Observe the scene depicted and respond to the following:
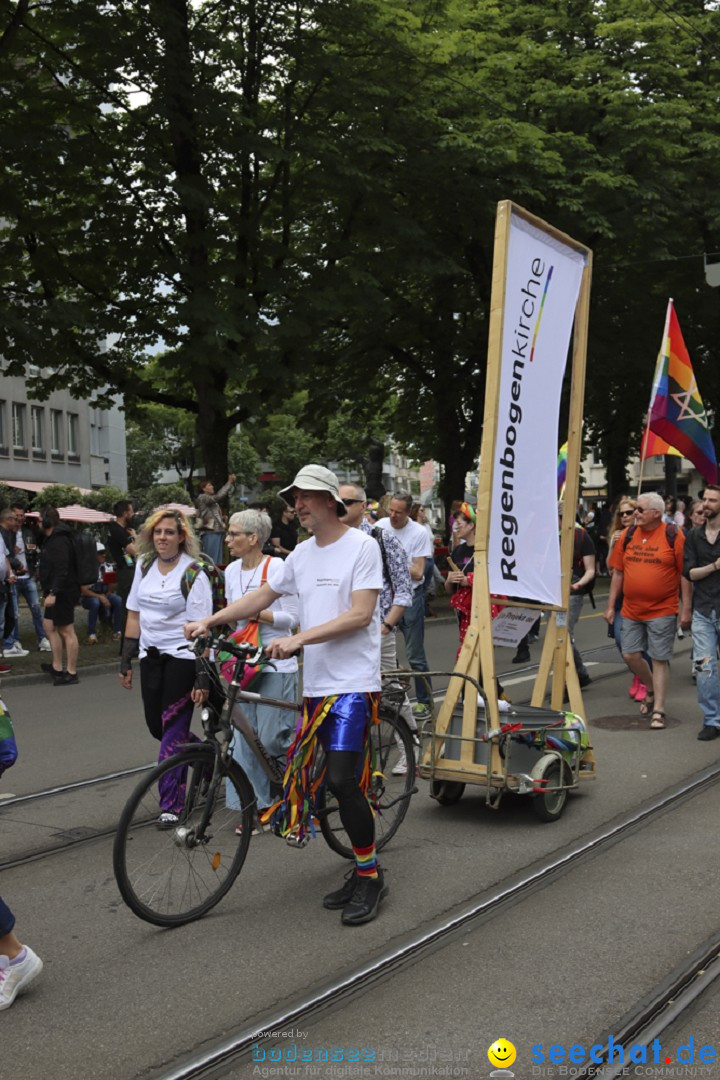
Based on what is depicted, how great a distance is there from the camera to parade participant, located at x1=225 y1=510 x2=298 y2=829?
594 centimetres

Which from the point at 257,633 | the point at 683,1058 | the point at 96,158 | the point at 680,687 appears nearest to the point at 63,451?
the point at 96,158

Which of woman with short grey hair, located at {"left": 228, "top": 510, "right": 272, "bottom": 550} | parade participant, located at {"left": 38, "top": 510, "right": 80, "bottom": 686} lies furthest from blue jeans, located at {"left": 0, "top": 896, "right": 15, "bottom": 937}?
parade participant, located at {"left": 38, "top": 510, "right": 80, "bottom": 686}

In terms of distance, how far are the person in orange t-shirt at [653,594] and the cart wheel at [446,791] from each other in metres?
2.87

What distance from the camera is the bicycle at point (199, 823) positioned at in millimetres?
4883

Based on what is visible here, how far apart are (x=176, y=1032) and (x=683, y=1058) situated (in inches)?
61.4

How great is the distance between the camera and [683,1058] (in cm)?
375

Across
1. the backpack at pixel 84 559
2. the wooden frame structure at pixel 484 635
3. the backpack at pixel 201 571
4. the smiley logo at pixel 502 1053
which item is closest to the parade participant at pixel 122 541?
the backpack at pixel 84 559

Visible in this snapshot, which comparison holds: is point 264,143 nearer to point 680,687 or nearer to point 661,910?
point 680,687

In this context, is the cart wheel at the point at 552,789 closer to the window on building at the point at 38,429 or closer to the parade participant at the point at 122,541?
the parade participant at the point at 122,541

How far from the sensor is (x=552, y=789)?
651cm

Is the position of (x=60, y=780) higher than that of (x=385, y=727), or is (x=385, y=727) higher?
(x=385, y=727)

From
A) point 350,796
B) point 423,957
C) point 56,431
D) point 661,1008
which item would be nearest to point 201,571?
point 350,796

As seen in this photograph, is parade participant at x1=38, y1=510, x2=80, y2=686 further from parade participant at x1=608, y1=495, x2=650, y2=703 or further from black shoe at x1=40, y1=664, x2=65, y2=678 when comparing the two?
parade participant at x1=608, y1=495, x2=650, y2=703

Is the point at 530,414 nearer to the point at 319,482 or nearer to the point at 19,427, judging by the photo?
the point at 319,482
